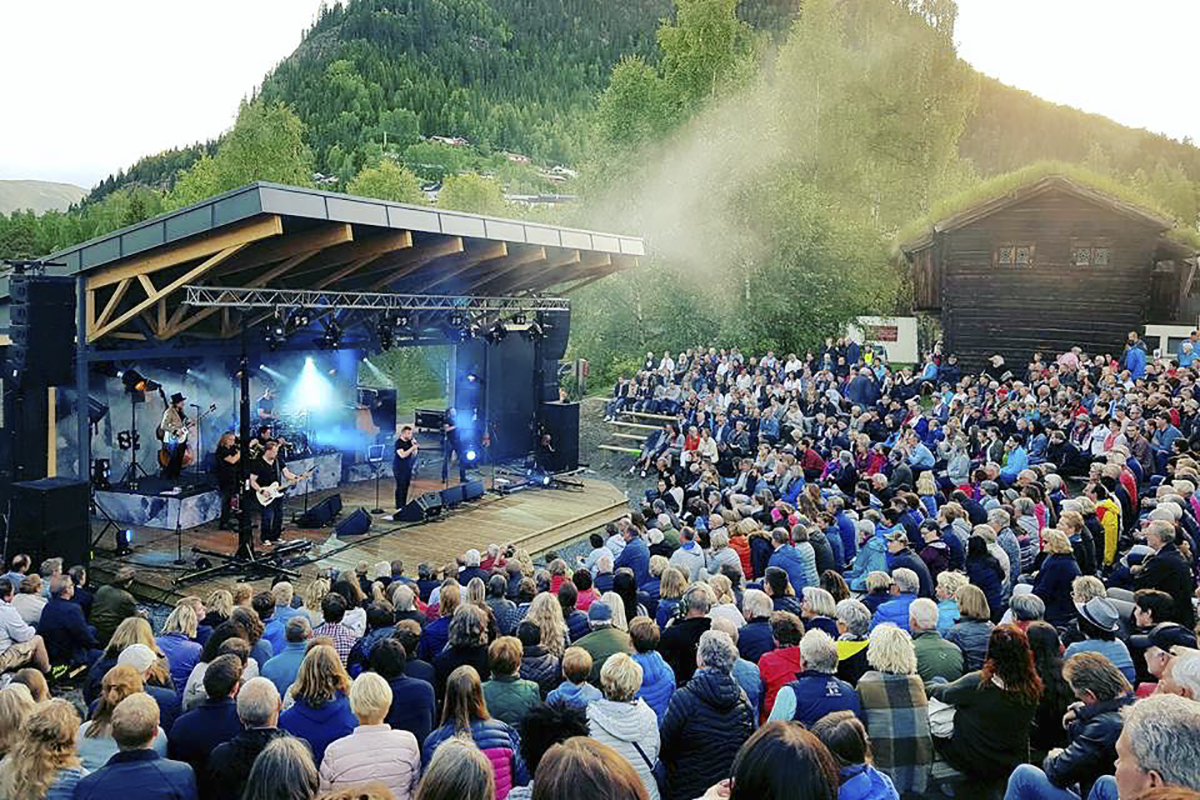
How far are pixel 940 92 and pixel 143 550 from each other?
3142 cm

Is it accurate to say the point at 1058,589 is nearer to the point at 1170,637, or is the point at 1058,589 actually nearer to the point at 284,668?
the point at 1170,637

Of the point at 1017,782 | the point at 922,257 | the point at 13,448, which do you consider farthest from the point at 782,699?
the point at 922,257

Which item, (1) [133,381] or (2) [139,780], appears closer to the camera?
(2) [139,780]

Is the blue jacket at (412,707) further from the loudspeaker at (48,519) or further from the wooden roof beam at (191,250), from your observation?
the loudspeaker at (48,519)

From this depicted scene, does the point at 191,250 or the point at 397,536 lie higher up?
the point at 191,250

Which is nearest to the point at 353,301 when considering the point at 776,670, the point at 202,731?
the point at 202,731

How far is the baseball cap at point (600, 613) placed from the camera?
486 cm

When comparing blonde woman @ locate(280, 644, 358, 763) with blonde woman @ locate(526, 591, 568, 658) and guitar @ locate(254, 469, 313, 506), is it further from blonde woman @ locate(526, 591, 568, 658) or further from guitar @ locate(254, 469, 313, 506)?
guitar @ locate(254, 469, 313, 506)

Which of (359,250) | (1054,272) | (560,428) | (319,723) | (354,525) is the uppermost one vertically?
(1054,272)

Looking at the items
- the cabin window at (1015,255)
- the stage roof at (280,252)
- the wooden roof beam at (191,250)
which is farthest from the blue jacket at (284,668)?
the cabin window at (1015,255)

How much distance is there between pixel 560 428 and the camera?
16969mm

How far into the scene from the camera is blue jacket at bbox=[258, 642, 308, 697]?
178 inches

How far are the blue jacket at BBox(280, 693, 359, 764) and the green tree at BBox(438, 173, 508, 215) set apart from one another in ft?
163

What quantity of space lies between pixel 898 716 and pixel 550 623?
1.86 metres
